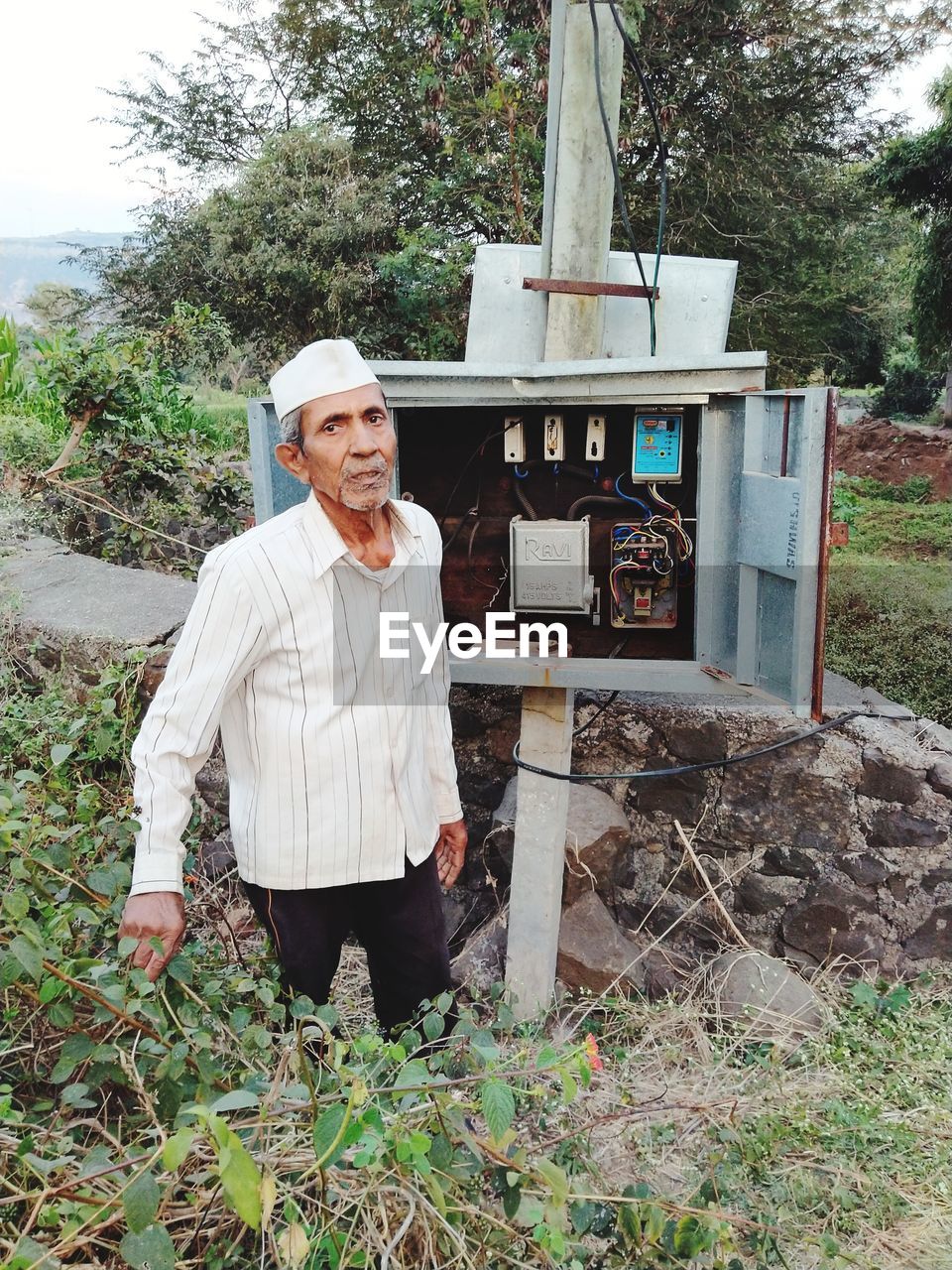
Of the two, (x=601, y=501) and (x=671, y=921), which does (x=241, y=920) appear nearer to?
(x=671, y=921)

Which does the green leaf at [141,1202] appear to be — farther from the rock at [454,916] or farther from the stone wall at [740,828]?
the rock at [454,916]

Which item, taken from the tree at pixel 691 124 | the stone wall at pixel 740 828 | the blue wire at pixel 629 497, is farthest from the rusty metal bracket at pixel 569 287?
the tree at pixel 691 124

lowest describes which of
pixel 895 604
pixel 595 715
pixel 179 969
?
pixel 895 604

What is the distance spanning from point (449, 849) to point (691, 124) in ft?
35.0

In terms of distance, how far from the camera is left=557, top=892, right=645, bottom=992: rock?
10.5ft

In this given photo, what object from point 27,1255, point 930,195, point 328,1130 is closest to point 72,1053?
point 27,1255

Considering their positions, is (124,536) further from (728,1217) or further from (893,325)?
(893,325)

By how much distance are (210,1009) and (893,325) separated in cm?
1506

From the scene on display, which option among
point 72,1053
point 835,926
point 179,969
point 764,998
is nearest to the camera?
point 72,1053

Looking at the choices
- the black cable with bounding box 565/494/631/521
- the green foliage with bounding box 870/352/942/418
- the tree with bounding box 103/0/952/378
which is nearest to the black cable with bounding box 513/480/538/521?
the black cable with bounding box 565/494/631/521

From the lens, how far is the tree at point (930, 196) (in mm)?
9289

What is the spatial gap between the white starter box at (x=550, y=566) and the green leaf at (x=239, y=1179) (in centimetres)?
190

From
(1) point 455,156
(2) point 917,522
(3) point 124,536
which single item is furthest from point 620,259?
(2) point 917,522

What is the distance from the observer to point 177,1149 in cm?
109
